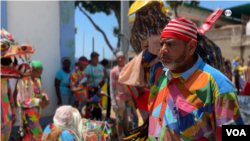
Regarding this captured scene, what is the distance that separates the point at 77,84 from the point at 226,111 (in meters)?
4.04

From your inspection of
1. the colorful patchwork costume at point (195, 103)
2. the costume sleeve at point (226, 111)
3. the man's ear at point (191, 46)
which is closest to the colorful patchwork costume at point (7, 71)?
the colorful patchwork costume at point (195, 103)

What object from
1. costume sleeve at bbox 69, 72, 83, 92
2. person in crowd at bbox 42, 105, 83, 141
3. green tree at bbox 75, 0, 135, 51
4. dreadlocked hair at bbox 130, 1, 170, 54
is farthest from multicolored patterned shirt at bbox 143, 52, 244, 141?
green tree at bbox 75, 0, 135, 51

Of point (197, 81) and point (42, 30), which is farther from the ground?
point (42, 30)

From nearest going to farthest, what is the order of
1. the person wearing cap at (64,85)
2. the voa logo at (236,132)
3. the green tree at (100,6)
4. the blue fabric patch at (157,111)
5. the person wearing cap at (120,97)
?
the voa logo at (236,132)
the blue fabric patch at (157,111)
the person wearing cap at (120,97)
the person wearing cap at (64,85)
the green tree at (100,6)

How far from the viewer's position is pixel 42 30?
549 cm

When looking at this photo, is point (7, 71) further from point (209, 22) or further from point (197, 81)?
point (209, 22)

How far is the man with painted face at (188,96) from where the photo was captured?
149 centimetres

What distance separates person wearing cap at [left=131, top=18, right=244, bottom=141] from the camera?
1489 mm

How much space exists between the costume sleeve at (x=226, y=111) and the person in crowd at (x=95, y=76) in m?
4.22

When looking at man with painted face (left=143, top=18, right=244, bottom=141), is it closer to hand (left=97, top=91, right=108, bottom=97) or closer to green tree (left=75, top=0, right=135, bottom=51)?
hand (left=97, top=91, right=108, bottom=97)

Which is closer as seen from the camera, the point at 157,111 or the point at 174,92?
the point at 174,92

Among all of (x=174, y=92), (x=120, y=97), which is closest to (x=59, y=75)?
(x=120, y=97)

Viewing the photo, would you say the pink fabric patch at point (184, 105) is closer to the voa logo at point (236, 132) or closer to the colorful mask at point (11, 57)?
the voa logo at point (236, 132)

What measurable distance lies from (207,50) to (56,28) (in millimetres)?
4641
